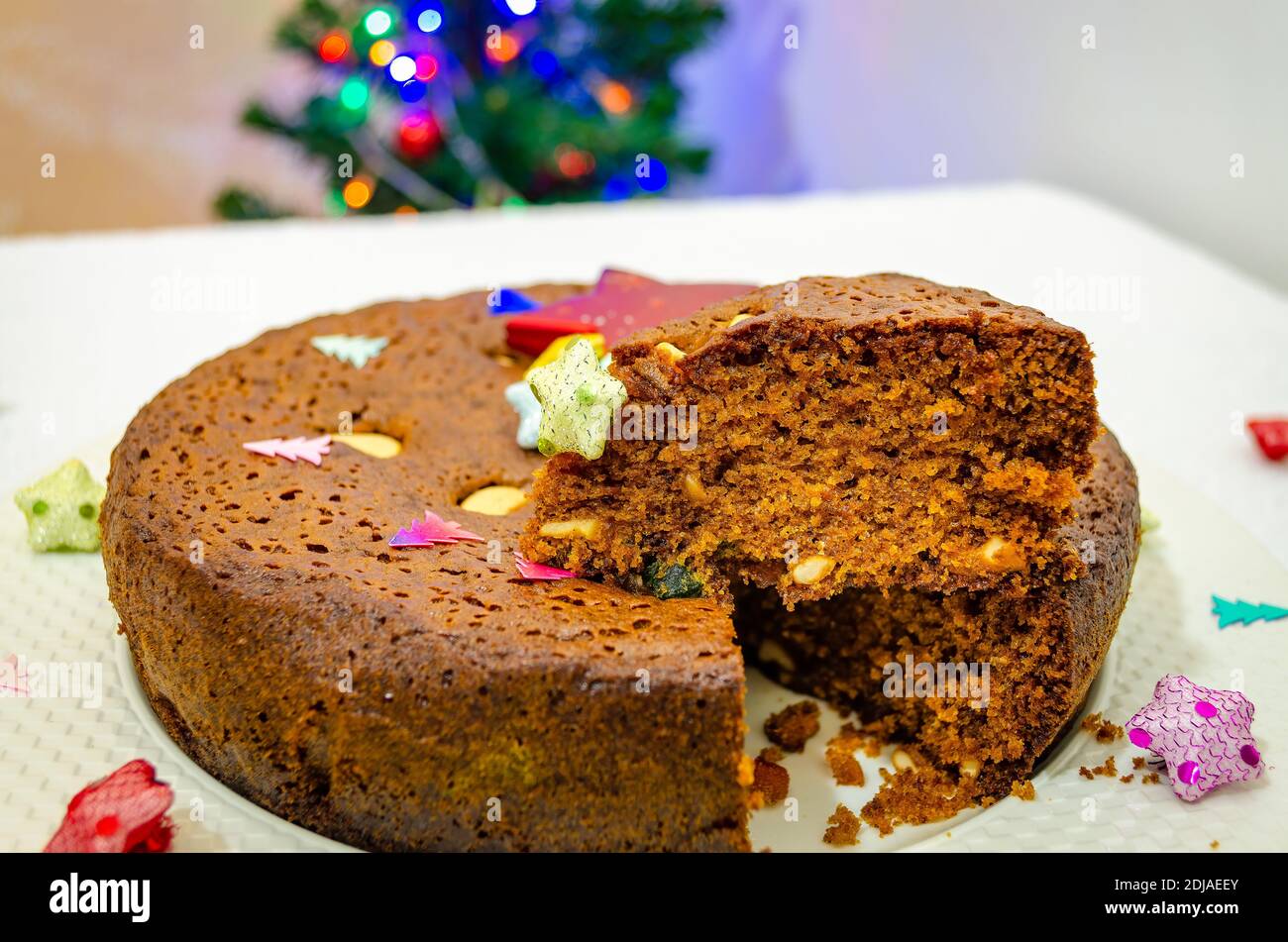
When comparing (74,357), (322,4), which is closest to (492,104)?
(322,4)

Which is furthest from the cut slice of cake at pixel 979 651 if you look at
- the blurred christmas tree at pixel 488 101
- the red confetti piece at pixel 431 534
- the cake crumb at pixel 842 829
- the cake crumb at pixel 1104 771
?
the blurred christmas tree at pixel 488 101

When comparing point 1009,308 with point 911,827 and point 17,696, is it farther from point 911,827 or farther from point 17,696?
point 17,696

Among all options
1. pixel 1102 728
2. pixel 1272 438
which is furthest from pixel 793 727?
pixel 1272 438

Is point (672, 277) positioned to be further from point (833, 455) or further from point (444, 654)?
point (444, 654)

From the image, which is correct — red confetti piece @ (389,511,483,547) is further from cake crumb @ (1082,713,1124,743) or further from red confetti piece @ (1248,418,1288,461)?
red confetti piece @ (1248,418,1288,461)

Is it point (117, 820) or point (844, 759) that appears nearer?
point (117, 820)

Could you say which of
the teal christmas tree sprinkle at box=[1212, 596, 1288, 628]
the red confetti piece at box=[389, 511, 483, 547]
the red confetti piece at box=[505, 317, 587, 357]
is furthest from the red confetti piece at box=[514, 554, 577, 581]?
the teal christmas tree sprinkle at box=[1212, 596, 1288, 628]
